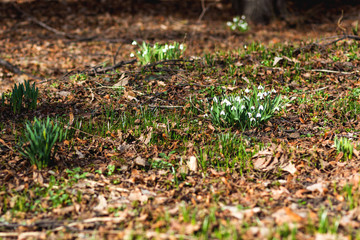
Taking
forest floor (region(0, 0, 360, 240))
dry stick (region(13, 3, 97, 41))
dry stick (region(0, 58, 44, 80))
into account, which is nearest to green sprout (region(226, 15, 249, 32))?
forest floor (region(0, 0, 360, 240))

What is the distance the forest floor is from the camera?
2424mm

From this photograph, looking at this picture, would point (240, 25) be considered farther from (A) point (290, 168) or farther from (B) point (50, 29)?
(A) point (290, 168)

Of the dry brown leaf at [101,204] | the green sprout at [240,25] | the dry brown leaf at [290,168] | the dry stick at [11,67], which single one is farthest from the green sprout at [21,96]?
the green sprout at [240,25]

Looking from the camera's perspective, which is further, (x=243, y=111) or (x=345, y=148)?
(x=243, y=111)

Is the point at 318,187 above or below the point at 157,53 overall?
below

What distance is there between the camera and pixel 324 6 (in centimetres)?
1134

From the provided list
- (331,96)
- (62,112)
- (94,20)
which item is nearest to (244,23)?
(94,20)

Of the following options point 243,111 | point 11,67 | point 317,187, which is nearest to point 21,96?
point 243,111

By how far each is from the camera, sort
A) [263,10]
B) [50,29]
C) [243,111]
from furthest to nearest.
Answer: [263,10]
[50,29]
[243,111]

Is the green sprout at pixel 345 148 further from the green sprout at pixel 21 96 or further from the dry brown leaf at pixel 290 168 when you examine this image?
the green sprout at pixel 21 96

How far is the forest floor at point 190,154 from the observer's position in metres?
2.42

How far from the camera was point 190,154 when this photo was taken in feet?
11.3

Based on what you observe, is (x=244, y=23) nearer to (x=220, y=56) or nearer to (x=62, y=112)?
(x=220, y=56)

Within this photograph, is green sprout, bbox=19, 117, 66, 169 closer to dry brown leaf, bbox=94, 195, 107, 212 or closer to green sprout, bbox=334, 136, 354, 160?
dry brown leaf, bbox=94, 195, 107, 212
